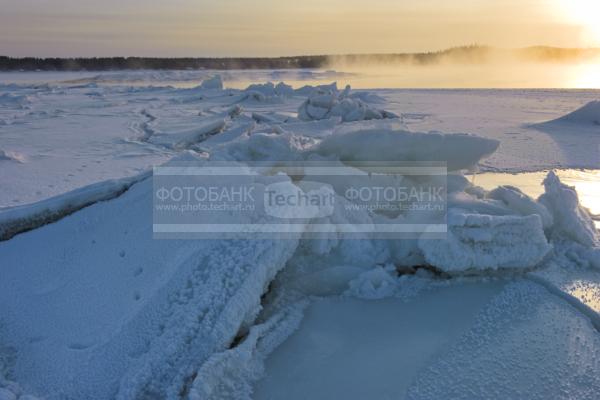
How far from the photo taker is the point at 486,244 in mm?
2631

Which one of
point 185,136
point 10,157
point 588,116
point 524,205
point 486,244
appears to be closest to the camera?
point 486,244

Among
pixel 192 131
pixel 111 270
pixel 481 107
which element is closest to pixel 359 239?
pixel 111 270

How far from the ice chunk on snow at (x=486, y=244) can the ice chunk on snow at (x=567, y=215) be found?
1.52ft

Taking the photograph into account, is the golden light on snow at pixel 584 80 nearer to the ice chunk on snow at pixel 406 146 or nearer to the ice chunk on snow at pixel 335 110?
the ice chunk on snow at pixel 335 110

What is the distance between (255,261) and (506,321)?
120cm

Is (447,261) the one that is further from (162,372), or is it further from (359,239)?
(162,372)

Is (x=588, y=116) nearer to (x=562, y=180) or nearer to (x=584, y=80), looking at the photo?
(x=562, y=180)

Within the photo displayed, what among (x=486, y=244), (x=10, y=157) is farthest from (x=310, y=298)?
(x=10, y=157)

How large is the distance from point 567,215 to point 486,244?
802mm

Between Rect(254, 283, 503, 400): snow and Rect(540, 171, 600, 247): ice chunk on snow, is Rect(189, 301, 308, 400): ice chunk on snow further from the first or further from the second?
Rect(540, 171, 600, 247): ice chunk on snow

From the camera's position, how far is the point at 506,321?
7.54 ft

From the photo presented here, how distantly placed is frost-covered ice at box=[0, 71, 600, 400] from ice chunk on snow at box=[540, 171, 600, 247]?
0.03 ft

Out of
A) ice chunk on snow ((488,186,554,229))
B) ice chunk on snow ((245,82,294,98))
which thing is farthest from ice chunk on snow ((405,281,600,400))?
ice chunk on snow ((245,82,294,98))

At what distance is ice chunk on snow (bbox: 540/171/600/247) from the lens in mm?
2996
